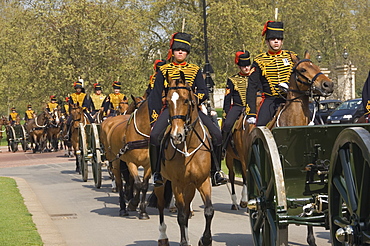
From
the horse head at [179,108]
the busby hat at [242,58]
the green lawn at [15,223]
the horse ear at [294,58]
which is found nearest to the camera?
the horse head at [179,108]

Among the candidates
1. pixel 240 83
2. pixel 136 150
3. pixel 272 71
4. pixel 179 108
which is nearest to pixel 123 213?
pixel 136 150

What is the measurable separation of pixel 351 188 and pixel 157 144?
4.78 meters

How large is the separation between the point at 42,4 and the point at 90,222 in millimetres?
33034

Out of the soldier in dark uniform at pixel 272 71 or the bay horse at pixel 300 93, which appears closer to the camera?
the bay horse at pixel 300 93

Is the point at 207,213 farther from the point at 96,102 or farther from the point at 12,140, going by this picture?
the point at 12,140

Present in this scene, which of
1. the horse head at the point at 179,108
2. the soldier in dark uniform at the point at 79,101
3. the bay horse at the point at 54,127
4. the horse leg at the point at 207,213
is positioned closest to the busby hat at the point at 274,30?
the horse head at the point at 179,108

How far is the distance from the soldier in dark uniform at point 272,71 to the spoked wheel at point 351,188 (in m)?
4.80

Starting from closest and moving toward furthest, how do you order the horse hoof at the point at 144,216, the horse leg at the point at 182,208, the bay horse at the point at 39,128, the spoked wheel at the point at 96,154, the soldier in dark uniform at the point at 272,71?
the horse leg at the point at 182,208, the soldier in dark uniform at the point at 272,71, the horse hoof at the point at 144,216, the spoked wheel at the point at 96,154, the bay horse at the point at 39,128

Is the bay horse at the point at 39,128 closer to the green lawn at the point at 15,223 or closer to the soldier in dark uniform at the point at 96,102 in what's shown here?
the soldier in dark uniform at the point at 96,102

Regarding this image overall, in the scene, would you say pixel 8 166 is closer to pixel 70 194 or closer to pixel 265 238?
pixel 70 194

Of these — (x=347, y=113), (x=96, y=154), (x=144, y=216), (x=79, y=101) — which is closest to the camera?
(x=144, y=216)

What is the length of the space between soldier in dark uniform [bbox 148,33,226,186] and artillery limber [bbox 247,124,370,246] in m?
2.11

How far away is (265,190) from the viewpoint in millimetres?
6551

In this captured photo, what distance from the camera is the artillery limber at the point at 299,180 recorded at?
16.3 feet
